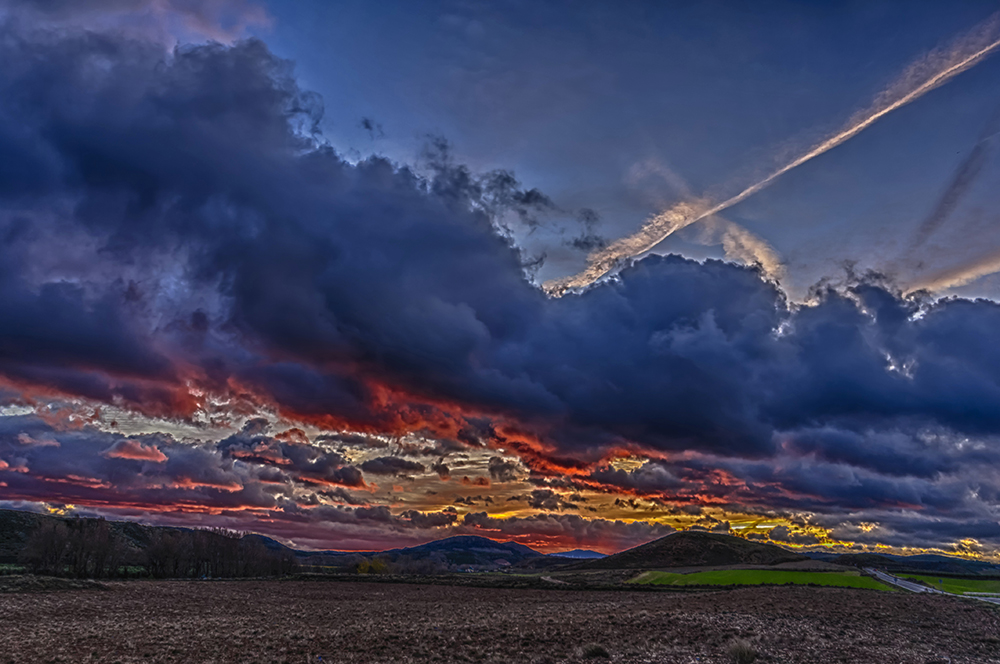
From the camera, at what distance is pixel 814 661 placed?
23.1 metres

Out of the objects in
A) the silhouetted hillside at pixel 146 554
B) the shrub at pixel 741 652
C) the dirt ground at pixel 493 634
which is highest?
the shrub at pixel 741 652

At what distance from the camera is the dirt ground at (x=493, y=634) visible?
962 inches

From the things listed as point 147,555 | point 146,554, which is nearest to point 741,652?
point 147,555

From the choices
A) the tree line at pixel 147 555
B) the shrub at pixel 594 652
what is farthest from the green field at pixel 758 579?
the tree line at pixel 147 555

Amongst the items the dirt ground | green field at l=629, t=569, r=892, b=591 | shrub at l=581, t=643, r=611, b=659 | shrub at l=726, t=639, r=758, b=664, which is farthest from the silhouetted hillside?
shrub at l=726, t=639, r=758, b=664

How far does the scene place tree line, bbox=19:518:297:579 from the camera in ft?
372

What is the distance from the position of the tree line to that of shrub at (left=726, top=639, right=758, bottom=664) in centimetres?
12757

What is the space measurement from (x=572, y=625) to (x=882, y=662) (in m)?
16.7

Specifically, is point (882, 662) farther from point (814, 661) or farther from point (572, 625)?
point (572, 625)

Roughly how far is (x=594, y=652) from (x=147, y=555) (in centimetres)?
14837

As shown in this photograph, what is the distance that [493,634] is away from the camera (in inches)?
1200

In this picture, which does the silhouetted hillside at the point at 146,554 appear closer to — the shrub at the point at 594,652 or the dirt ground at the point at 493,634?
the dirt ground at the point at 493,634

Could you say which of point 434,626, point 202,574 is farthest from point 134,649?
point 202,574

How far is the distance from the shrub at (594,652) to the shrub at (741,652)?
538cm
